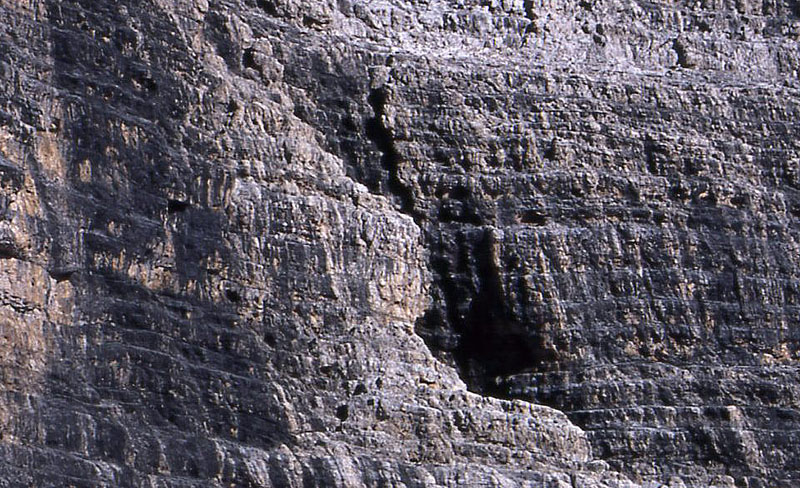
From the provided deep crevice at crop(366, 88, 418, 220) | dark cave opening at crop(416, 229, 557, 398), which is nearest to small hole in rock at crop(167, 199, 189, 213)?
deep crevice at crop(366, 88, 418, 220)

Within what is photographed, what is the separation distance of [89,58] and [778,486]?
283 cm

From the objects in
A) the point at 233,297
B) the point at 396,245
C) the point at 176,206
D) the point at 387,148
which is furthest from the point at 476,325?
the point at 176,206

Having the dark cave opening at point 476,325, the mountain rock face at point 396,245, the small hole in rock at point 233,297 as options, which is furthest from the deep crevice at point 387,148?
the small hole in rock at point 233,297

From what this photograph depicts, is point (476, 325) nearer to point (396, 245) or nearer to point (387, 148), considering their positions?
point (396, 245)

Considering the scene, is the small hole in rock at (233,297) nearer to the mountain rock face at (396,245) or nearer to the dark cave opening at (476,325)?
the mountain rock face at (396,245)

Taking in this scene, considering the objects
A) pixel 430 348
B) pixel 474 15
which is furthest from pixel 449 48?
pixel 430 348

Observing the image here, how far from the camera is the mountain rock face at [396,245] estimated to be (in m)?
4.05

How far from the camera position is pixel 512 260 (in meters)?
4.39

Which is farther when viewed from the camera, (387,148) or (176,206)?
(387,148)

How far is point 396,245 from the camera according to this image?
14.4 feet

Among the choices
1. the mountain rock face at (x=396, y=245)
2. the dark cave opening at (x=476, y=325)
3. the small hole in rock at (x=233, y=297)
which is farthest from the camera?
the dark cave opening at (x=476, y=325)

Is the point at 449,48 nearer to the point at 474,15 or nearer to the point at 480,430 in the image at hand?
the point at 474,15

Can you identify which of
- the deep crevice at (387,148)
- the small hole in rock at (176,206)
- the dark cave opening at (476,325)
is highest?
the deep crevice at (387,148)

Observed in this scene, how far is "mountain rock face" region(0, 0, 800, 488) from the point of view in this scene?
405 cm
